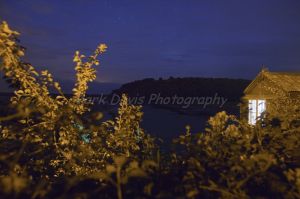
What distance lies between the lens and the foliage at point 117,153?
211 centimetres

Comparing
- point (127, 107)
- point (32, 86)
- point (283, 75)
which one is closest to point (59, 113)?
point (32, 86)

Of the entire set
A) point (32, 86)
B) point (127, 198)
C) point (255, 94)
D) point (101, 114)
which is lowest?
point (127, 198)

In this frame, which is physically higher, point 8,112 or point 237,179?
point 8,112

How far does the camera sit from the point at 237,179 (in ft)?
7.30

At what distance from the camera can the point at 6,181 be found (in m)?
1.68

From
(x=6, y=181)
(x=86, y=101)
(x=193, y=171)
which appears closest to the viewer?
(x=6, y=181)

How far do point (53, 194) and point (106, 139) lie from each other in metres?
1.86

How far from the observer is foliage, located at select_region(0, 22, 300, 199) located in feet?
6.91

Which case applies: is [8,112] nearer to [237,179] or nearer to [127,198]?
[127,198]

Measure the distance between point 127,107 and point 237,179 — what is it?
2.50 metres

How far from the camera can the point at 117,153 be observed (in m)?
3.89

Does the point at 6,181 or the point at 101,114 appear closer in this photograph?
the point at 6,181

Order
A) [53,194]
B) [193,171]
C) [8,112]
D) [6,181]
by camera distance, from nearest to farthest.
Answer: [6,181], [53,194], [193,171], [8,112]

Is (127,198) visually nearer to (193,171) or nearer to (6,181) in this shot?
(193,171)
